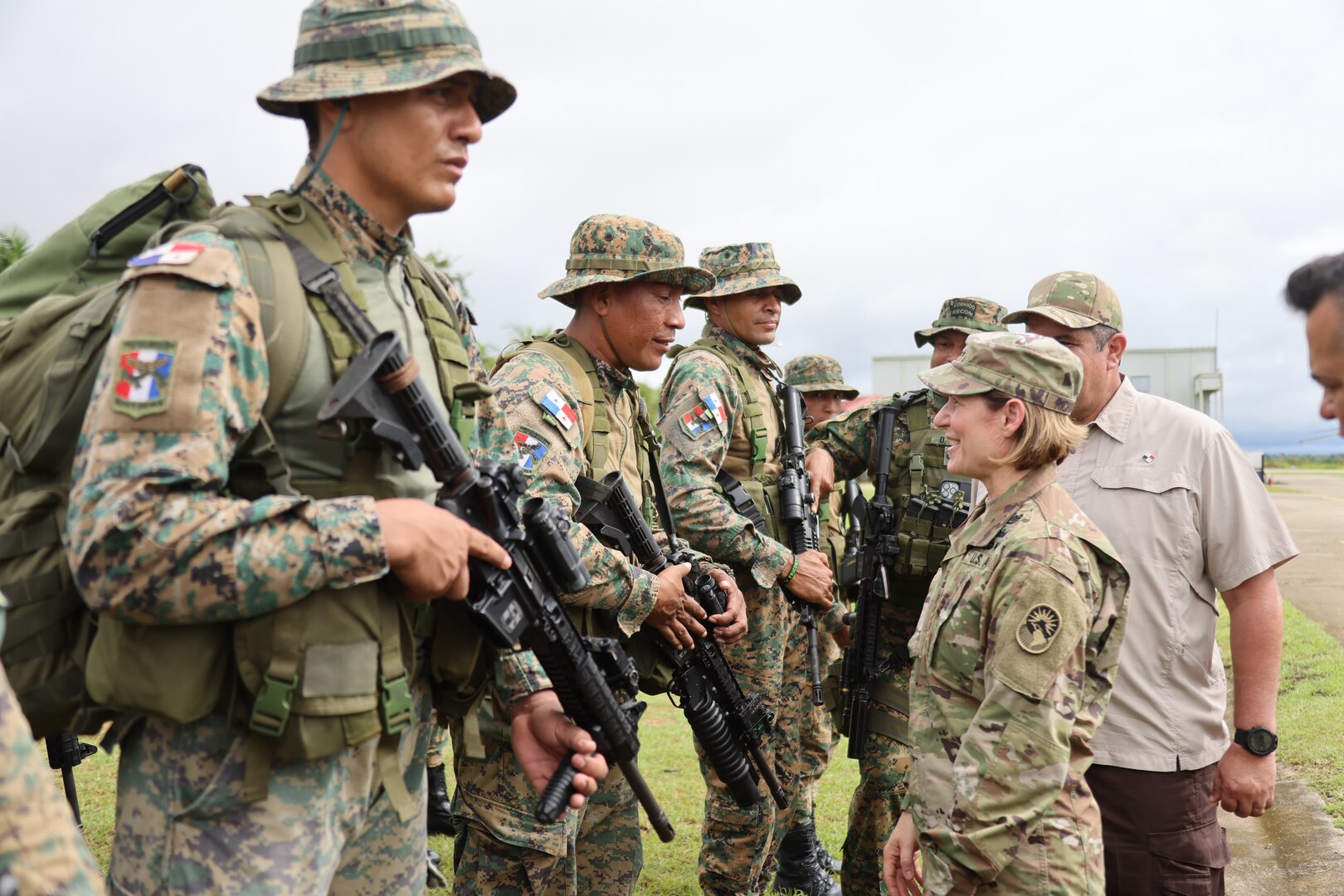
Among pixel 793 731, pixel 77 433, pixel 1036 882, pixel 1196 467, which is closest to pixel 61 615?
pixel 77 433

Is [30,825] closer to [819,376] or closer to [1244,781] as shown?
[1244,781]

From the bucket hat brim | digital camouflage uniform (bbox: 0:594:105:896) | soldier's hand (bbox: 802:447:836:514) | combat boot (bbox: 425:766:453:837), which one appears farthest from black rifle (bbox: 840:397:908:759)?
digital camouflage uniform (bbox: 0:594:105:896)

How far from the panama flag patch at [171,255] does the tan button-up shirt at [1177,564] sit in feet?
9.47

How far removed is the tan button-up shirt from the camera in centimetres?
346

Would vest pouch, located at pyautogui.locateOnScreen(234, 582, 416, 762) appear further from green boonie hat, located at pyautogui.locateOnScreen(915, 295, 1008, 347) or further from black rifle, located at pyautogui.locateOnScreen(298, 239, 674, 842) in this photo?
green boonie hat, located at pyautogui.locateOnScreen(915, 295, 1008, 347)

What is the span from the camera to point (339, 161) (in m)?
2.26

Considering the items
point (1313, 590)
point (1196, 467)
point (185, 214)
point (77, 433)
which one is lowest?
point (1313, 590)

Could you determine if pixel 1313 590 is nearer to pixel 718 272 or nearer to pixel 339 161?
pixel 718 272

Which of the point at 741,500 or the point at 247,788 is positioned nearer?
the point at 247,788

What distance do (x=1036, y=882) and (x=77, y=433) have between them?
234cm

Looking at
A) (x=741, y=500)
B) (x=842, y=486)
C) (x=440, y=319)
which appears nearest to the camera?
(x=440, y=319)

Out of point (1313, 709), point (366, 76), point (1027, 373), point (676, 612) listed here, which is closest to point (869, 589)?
point (676, 612)

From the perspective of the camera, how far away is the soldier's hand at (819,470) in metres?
5.52

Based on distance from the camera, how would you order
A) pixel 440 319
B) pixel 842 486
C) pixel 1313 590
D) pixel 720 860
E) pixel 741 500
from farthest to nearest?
pixel 1313 590
pixel 842 486
pixel 741 500
pixel 720 860
pixel 440 319
